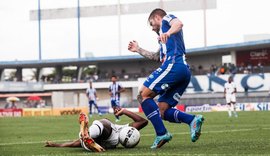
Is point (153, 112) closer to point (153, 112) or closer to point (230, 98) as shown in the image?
point (153, 112)

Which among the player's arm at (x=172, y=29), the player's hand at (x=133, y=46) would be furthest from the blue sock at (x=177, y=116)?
the player's arm at (x=172, y=29)

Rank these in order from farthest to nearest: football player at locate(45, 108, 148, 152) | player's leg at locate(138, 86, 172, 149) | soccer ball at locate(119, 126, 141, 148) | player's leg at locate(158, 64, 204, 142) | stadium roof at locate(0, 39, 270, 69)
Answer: stadium roof at locate(0, 39, 270, 69) → soccer ball at locate(119, 126, 141, 148) → player's leg at locate(138, 86, 172, 149) → player's leg at locate(158, 64, 204, 142) → football player at locate(45, 108, 148, 152)

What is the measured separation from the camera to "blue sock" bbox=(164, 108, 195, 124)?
10.5 metres

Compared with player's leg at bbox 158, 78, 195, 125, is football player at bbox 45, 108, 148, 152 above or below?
below

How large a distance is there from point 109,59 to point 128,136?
77.0 meters

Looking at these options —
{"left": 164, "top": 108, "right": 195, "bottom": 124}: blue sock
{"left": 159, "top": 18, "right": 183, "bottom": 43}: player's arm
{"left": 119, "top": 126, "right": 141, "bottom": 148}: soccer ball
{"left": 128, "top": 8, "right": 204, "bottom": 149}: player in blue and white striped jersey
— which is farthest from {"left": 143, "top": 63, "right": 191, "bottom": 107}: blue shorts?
{"left": 119, "top": 126, "right": 141, "bottom": 148}: soccer ball

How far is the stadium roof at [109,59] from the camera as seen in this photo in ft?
240

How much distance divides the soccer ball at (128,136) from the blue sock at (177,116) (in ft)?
2.05

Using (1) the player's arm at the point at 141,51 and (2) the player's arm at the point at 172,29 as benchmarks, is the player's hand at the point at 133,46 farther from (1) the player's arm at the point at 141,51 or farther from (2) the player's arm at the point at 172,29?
(2) the player's arm at the point at 172,29

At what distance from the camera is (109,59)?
87312mm

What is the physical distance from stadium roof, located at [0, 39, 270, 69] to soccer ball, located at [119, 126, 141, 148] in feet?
201

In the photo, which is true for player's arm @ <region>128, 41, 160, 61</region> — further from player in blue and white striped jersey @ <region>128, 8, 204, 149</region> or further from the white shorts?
the white shorts

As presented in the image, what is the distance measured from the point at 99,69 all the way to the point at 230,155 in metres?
83.9

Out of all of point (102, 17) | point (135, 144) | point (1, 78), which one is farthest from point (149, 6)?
point (135, 144)
